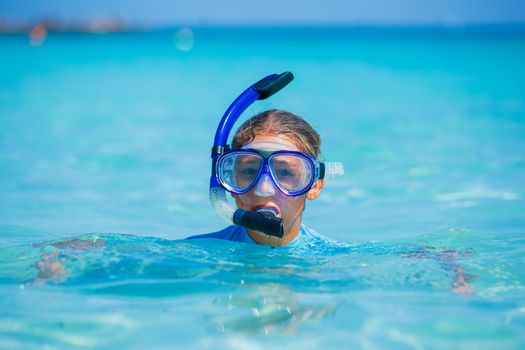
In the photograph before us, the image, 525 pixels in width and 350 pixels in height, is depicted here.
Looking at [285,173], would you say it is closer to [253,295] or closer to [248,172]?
[248,172]

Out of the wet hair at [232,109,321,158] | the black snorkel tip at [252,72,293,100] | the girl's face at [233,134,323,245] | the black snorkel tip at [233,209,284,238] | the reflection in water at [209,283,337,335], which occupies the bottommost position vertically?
the reflection in water at [209,283,337,335]

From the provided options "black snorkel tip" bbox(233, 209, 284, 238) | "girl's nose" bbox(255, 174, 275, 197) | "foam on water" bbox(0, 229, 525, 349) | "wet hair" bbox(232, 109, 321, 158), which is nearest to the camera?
"foam on water" bbox(0, 229, 525, 349)

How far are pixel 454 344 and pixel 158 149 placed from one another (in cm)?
636

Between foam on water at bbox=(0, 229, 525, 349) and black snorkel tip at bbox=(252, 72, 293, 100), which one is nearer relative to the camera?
foam on water at bbox=(0, 229, 525, 349)

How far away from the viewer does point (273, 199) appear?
3.47 metres

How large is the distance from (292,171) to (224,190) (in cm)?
32

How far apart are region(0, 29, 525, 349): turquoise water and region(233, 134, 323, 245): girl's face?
104 mm

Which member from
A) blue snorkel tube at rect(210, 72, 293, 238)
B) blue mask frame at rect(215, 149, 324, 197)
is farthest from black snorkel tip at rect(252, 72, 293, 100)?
blue mask frame at rect(215, 149, 324, 197)

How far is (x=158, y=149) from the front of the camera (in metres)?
8.72

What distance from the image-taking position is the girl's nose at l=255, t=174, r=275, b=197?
3.44 metres

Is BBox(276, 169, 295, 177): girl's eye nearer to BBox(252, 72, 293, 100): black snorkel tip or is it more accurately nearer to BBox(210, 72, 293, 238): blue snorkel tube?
BBox(210, 72, 293, 238): blue snorkel tube

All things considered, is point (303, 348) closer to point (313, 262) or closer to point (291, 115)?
point (313, 262)

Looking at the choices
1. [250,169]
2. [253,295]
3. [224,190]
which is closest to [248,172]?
[250,169]

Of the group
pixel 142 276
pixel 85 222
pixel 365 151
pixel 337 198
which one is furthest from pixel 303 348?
pixel 365 151
